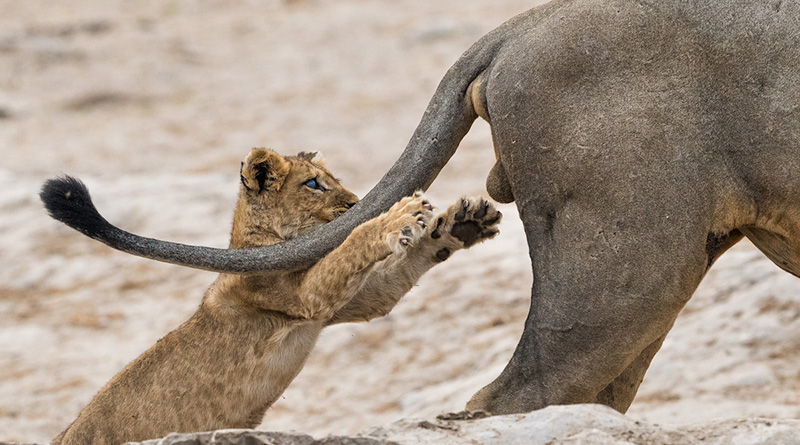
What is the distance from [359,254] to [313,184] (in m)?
0.68

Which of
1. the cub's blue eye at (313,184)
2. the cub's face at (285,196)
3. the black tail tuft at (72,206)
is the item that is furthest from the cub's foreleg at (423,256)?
the black tail tuft at (72,206)

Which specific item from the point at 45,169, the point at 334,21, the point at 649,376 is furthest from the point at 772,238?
the point at 334,21

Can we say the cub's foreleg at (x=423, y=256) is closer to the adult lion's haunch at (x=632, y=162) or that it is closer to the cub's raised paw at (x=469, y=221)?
the cub's raised paw at (x=469, y=221)

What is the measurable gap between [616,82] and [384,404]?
4.24 meters

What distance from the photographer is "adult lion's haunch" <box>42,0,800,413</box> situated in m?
3.92

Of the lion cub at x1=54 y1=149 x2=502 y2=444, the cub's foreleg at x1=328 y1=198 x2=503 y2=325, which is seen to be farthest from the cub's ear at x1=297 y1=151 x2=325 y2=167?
the cub's foreleg at x1=328 y1=198 x2=503 y2=325

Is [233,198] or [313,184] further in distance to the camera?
[233,198]

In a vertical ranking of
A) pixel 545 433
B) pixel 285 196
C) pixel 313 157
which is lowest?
pixel 545 433

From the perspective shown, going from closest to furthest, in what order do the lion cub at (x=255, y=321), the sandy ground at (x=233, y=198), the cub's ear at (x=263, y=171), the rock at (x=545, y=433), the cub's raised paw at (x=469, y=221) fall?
the rock at (x=545, y=433) < the cub's raised paw at (x=469, y=221) < the lion cub at (x=255, y=321) < the cub's ear at (x=263, y=171) < the sandy ground at (x=233, y=198)

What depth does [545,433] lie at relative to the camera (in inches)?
143

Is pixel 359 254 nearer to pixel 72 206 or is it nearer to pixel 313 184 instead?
pixel 313 184

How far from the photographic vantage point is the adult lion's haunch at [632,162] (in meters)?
3.92

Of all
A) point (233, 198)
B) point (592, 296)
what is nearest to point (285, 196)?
point (592, 296)

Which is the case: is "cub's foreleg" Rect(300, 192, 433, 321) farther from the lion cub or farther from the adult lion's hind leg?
the adult lion's hind leg
